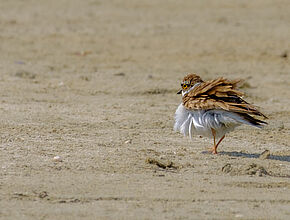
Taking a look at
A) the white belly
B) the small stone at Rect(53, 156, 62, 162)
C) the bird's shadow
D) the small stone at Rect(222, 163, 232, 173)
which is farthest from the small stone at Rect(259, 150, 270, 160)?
the small stone at Rect(53, 156, 62, 162)

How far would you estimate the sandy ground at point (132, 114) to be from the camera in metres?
5.58

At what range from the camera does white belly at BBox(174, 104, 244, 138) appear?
270 inches

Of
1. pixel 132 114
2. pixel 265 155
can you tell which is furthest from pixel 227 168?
pixel 132 114

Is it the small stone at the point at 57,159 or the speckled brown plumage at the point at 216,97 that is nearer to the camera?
the small stone at the point at 57,159

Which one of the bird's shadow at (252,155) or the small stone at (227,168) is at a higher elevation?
the small stone at (227,168)

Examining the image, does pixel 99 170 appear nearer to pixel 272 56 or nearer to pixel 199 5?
pixel 272 56

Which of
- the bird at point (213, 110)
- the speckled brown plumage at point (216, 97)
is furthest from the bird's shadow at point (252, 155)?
the speckled brown plumage at point (216, 97)

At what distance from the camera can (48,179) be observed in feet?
19.5

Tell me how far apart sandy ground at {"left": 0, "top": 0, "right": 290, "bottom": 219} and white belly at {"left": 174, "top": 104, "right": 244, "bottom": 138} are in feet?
0.78

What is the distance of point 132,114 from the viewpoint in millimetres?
8812

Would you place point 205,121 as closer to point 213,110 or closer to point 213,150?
point 213,110

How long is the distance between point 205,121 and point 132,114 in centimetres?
200

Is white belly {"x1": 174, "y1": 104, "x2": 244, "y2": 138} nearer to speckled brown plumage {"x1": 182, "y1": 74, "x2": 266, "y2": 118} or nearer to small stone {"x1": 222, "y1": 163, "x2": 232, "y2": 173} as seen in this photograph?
speckled brown plumage {"x1": 182, "y1": 74, "x2": 266, "y2": 118}

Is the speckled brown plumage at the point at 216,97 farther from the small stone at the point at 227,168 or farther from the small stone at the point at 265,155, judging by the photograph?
the small stone at the point at 227,168
